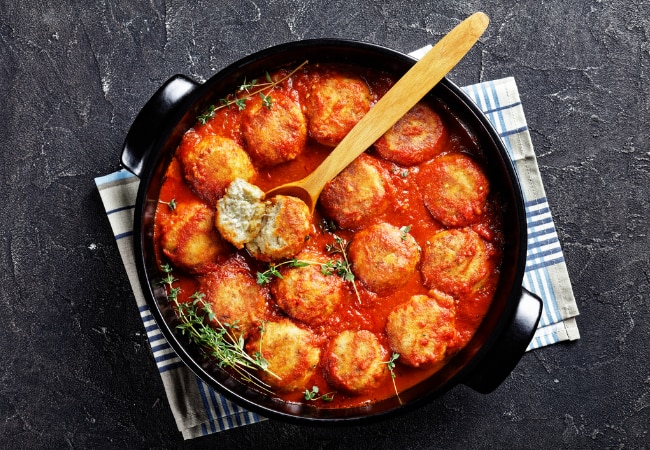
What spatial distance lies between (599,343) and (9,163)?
351 cm

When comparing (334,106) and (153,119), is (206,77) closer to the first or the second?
(153,119)

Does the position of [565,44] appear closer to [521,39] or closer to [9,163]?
[521,39]

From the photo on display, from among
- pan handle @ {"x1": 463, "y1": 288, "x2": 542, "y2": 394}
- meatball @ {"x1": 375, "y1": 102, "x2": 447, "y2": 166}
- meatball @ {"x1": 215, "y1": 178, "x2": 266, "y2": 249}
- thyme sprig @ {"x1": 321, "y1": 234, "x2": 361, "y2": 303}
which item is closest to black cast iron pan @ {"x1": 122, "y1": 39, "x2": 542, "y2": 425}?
pan handle @ {"x1": 463, "y1": 288, "x2": 542, "y2": 394}

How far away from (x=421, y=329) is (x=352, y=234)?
1.87 ft

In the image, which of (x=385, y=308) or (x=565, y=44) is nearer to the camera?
(x=385, y=308)

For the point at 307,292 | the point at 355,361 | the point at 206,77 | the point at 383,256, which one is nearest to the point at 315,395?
the point at 355,361

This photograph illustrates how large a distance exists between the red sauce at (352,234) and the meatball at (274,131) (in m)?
0.07

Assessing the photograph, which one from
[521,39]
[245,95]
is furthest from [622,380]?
[245,95]

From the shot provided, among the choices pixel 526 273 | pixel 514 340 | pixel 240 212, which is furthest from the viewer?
pixel 526 273

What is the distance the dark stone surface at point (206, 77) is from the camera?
3.55 m

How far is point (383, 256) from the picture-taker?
3023 millimetres

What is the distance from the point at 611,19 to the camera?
11.9 ft

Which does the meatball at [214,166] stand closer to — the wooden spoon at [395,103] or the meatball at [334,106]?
the wooden spoon at [395,103]

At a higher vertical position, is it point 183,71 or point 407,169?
point 183,71
